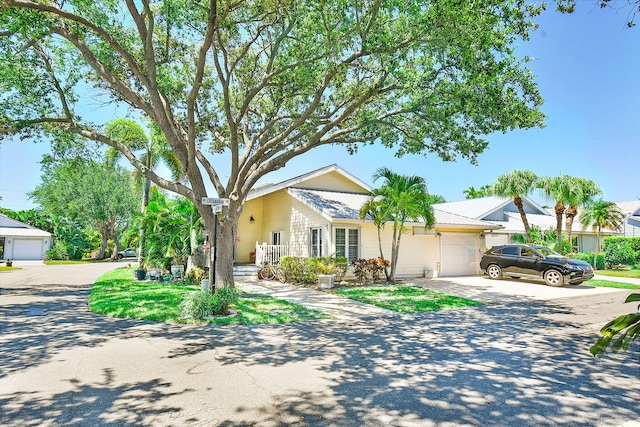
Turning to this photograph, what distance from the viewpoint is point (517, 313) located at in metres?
10.4

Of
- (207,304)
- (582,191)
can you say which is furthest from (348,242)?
(582,191)

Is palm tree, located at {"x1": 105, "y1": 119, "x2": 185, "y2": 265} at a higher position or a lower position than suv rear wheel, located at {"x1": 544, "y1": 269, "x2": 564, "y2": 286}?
higher

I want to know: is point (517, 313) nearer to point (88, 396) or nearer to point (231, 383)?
point (231, 383)

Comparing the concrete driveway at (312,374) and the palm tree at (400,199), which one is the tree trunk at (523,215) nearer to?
the palm tree at (400,199)

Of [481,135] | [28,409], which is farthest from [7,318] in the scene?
[481,135]

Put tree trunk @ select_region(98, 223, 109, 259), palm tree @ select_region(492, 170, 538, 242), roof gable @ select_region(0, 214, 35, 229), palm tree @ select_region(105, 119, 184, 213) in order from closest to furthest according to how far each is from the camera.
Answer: palm tree @ select_region(105, 119, 184, 213)
palm tree @ select_region(492, 170, 538, 242)
roof gable @ select_region(0, 214, 35, 229)
tree trunk @ select_region(98, 223, 109, 259)

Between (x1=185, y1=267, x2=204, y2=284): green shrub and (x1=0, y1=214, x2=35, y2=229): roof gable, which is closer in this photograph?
(x1=185, y1=267, x2=204, y2=284): green shrub

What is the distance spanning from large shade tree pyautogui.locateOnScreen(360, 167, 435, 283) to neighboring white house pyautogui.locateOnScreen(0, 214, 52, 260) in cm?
4205

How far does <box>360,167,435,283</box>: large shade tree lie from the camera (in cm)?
1548

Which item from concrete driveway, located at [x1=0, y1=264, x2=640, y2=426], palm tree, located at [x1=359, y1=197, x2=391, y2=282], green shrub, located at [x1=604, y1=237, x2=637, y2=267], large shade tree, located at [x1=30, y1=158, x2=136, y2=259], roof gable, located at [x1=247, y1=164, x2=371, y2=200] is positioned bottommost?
concrete driveway, located at [x1=0, y1=264, x2=640, y2=426]

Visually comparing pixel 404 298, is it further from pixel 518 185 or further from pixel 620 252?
pixel 620 252

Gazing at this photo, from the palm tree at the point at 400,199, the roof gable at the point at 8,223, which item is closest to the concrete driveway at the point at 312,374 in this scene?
the palm tree at the point at 400,199

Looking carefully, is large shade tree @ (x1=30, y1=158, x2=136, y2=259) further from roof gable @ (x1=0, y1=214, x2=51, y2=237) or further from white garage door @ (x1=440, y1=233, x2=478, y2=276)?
white garage door @ (x1=440, y1=233, x2=478, y2=276)

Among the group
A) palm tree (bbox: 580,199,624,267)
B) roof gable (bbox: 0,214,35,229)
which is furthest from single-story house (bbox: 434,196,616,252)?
roof gable (bbox: 0,214,35,229)
